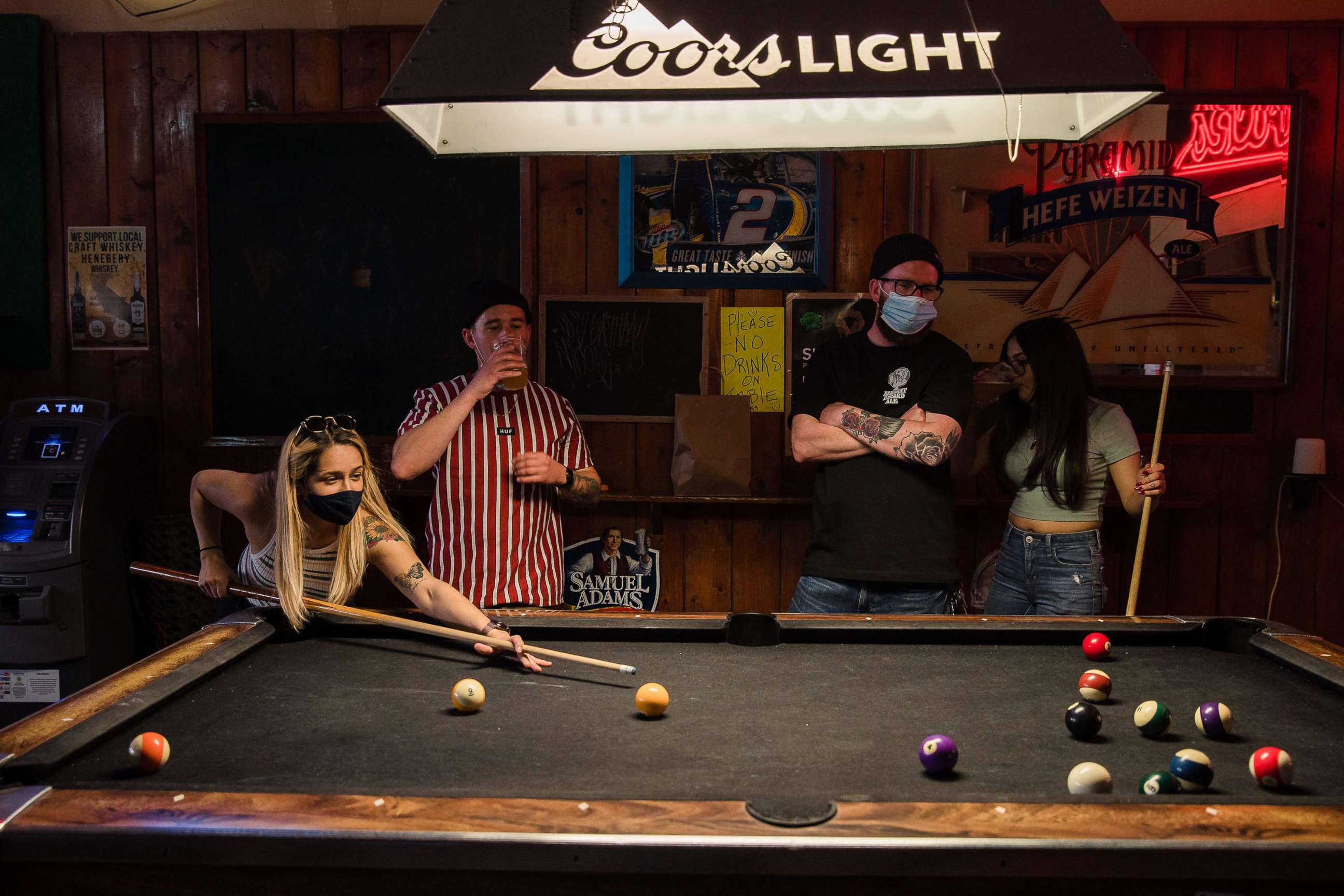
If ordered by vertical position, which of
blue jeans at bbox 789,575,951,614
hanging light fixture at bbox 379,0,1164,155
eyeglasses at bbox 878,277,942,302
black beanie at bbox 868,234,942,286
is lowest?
blue jeans at bbox 789,575,951,614

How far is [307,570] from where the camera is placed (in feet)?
7.70

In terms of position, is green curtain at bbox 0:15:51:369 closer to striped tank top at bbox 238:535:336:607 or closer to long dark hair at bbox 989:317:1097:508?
striped tank top at bbox 238:535:336:607

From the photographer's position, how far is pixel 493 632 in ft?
6.49

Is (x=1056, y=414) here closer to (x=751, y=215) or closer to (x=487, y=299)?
(x=751, y=215)

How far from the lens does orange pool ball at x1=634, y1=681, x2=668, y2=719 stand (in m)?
1.58

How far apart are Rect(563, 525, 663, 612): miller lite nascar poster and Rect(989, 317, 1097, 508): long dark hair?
1422mm

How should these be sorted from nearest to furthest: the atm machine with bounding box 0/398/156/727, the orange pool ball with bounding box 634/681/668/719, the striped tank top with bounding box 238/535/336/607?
the orange pool ball with bounding box 634/681/668/719 → the striped tank top with bounding box 238/535/336/607 → the atm machine with bounding box 0/398/156/727

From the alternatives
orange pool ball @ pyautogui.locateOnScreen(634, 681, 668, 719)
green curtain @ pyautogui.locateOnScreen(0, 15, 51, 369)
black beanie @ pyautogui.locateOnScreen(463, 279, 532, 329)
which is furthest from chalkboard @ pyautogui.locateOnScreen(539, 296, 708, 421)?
orange pool ball @ pyautogui.locateOnScreen(634, 681, 668, 719)

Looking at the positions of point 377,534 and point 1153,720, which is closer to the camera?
point 1153,720

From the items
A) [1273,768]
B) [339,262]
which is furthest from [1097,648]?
[339,262]

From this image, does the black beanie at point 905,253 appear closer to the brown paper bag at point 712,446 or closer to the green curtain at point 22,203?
the brown paper bag at point 712,446

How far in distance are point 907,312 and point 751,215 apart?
3.77 ft

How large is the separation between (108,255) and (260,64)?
0.96m

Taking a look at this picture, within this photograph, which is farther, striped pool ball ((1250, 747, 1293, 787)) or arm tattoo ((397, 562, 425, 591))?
arm tattoo ((397, 562, 425, 591))
